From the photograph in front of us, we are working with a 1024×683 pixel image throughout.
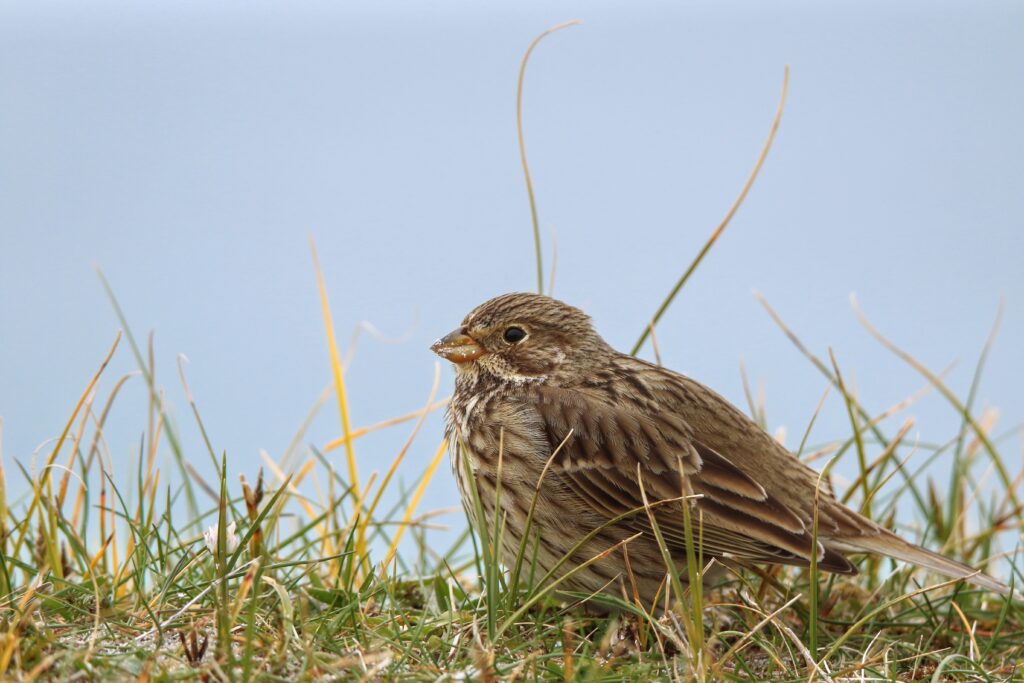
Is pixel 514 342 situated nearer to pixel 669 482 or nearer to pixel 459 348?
pixel 459 348

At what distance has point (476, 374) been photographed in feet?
18.7

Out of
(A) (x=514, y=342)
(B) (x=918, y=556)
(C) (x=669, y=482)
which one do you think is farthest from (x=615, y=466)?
(B) (x=918, y=556)

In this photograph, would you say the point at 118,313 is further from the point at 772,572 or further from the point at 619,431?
the point at 772,572

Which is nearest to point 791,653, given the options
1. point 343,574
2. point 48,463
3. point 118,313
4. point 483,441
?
point 483,441

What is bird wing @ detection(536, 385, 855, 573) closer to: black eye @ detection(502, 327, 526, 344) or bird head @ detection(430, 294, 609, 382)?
bird head @ detection(430, 294, 609, 382)

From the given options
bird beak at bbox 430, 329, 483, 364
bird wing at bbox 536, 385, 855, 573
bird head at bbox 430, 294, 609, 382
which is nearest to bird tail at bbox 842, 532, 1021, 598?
bird wing at bbox 536, 385, 855, 573

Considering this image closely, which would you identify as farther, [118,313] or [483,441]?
[118,313]

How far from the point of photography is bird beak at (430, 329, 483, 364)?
18.7ft

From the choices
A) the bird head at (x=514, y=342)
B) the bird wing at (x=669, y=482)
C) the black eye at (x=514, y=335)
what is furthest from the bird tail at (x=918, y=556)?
the black eye at (x=514, y=335)

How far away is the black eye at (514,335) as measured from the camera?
570 centimetres

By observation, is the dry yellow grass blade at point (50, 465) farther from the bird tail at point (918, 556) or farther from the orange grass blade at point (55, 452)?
the bird tail at point (918, 556)

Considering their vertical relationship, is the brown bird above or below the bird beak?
below

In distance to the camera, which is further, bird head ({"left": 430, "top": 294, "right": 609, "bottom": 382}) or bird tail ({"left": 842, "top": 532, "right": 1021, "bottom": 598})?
bird head ({"left": 430, "top": 294, "right": 609, "bottom": 382})

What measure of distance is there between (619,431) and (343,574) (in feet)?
4.44
